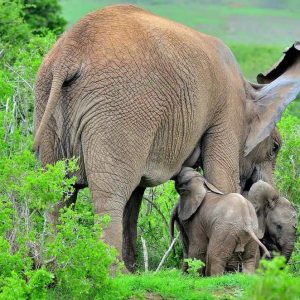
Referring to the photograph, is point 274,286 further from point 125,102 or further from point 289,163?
point 289,163

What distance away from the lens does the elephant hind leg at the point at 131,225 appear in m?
13.1

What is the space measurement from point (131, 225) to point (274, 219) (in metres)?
1.38

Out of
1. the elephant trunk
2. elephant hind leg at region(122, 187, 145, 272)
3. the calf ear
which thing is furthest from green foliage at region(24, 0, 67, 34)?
the elephant trunk

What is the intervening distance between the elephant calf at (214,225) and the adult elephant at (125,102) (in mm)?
297

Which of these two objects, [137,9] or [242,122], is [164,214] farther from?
[137,9]

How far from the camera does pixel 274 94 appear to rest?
14.1m

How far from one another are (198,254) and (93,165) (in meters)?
1.42

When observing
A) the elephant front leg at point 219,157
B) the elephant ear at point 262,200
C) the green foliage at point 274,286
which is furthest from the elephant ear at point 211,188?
the green foliage at point 274,286

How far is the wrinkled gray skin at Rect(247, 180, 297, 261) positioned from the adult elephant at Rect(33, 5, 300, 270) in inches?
17.6

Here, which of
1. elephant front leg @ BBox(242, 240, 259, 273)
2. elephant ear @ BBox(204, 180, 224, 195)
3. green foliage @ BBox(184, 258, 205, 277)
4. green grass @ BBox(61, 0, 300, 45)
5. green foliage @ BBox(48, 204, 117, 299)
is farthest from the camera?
green grass @ BBox(61, 0, 300, 45)

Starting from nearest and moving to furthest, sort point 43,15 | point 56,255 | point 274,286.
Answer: point 274,286 < point 56,255 < point 43,15

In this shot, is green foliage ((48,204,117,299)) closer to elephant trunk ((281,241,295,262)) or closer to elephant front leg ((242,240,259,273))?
elephant front leg ((242,240,259,273))

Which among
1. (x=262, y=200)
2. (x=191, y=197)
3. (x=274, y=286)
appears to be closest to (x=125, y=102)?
(x=191, y=197)

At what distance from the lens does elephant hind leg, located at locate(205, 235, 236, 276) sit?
1199 centimetres
